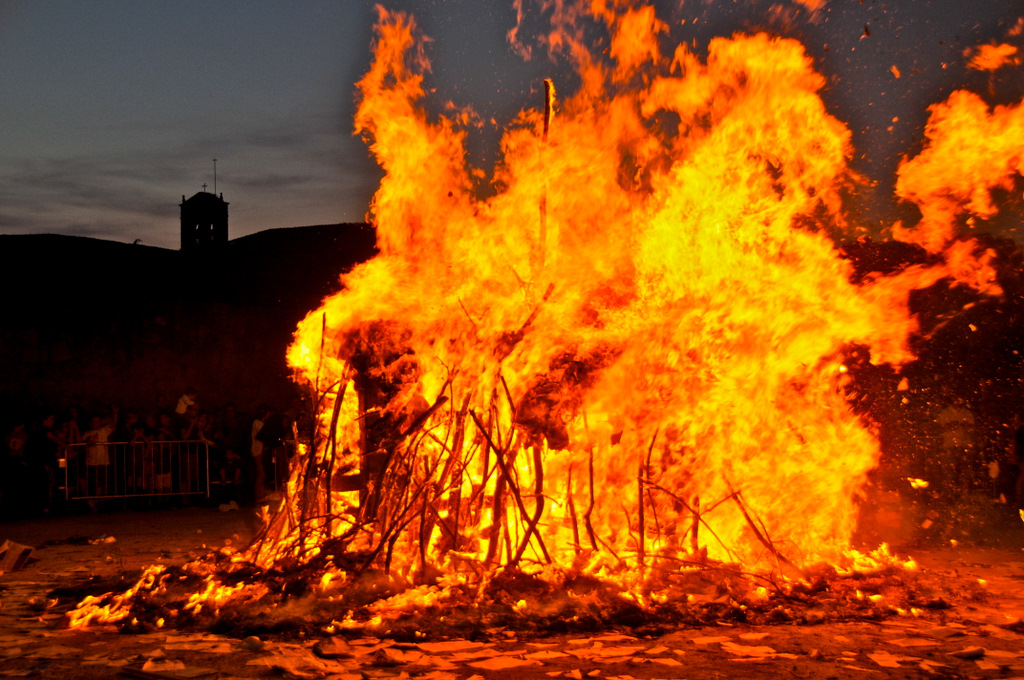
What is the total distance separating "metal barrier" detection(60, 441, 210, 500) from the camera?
12070 mm

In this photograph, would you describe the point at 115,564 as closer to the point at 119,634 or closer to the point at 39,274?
the point at 119,634

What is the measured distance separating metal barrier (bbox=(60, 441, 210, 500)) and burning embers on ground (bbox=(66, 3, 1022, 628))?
664 cm

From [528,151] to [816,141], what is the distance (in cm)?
219

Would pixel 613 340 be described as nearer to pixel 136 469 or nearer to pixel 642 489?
pixel 642 489

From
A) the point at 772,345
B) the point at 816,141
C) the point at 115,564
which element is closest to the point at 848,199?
the point at 816,141

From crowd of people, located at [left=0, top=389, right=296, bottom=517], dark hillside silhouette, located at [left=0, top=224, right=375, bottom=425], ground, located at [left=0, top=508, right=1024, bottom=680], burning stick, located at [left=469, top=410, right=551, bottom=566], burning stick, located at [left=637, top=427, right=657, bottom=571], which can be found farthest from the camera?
dark hillside silhouette, located at [left=0, top=224, right=375, bottom=425]

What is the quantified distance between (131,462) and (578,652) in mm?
9974

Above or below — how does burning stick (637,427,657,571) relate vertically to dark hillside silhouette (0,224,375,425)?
below

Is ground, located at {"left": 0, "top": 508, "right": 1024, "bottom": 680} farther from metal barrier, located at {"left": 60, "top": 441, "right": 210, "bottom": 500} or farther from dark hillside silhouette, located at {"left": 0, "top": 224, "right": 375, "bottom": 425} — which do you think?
dark hillside silhouette, located at {"left": 0, "top": 224, "right": 375, "bottom": 425}

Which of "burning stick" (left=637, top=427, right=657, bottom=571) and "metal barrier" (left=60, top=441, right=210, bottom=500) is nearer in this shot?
"burning stick" (left=637, top=427, right=657, bottom=571)

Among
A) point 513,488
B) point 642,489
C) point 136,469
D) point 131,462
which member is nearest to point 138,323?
point 131,462

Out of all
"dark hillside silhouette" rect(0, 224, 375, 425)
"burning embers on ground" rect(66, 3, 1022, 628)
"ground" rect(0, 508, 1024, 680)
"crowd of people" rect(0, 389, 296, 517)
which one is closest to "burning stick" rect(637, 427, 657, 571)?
"burning embers on ground" rect(66, 3, 1022, 628)

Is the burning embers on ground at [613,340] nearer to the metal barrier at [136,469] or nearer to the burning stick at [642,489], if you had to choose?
the burning stick at [642,489]

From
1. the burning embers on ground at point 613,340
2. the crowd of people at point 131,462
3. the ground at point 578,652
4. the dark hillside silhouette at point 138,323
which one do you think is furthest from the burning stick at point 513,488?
the dark hillside silhouette at point 138,323
